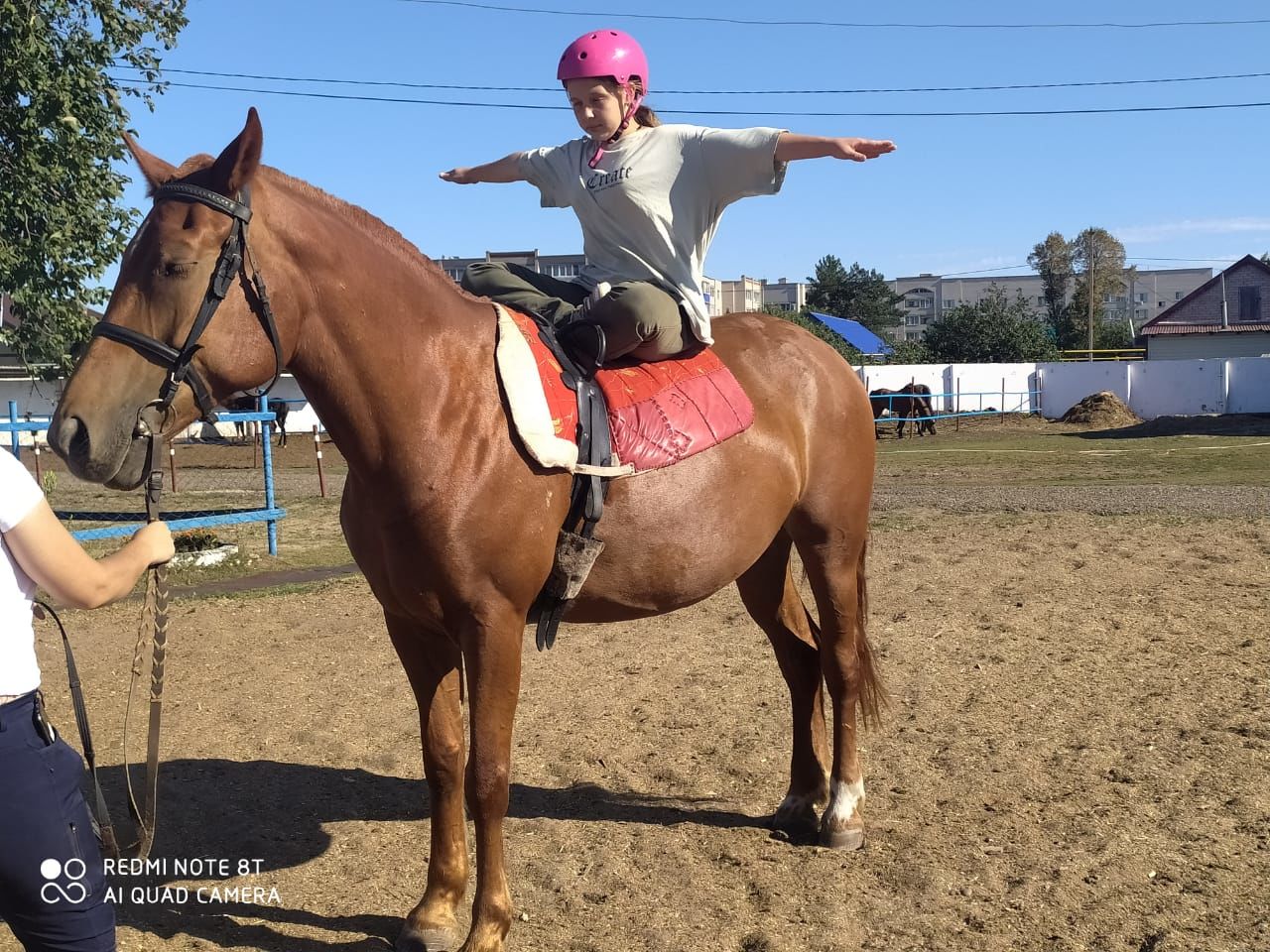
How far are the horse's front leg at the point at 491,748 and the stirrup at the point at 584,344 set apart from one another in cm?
88

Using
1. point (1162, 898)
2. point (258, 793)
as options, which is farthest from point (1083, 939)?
point (258, 793)

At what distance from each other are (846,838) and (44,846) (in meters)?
2.98

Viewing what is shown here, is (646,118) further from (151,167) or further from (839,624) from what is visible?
(839,624)

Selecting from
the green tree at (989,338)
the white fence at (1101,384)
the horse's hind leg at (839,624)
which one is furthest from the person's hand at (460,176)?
the green tree at (989,338)

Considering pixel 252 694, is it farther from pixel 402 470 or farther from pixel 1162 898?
pixel 1162 898

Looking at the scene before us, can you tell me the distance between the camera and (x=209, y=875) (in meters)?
4.02

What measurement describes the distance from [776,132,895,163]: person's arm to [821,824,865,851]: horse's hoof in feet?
8.48

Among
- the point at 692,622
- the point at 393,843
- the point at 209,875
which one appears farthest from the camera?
the point at 692,622

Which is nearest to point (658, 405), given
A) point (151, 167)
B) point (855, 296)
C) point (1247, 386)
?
point (151, 167)

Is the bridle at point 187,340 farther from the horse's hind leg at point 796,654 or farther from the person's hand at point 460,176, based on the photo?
the horse's hind leg at point 796,654

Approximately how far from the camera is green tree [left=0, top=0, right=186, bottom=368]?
8953mm

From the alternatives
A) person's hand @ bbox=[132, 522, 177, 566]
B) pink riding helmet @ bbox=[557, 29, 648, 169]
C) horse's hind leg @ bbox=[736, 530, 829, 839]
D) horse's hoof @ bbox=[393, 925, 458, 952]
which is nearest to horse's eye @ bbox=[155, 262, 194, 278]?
person's hand @ bbox=[132, 522, 177, 566]

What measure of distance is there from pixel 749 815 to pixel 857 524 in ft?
4.43

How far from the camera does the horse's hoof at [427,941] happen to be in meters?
3.49
